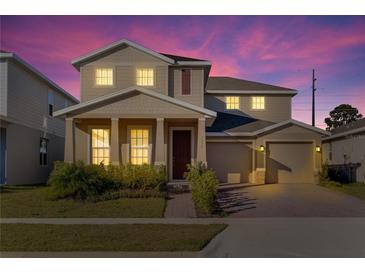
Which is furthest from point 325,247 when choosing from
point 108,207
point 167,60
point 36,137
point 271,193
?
point 36,137

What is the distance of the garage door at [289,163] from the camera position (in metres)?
20.6

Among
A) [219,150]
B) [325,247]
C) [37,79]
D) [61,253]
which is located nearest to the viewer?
[61,253]

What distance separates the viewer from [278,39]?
14.7m

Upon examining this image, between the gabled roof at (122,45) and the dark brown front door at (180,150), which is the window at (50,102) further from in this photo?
the dark brown front door at (180,150)

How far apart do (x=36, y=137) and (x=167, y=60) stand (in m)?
8.85

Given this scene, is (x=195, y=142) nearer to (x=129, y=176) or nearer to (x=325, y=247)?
(x=129, y=176)

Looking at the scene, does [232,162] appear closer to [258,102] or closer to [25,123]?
[258,102]

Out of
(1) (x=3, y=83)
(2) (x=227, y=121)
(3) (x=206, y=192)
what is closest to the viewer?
(3) (x=206, y=192)

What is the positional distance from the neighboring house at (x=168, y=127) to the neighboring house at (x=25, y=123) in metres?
3.15

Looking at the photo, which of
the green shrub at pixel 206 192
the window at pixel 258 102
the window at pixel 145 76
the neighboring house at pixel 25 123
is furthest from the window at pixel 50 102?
the green shrub at pixel 206 192

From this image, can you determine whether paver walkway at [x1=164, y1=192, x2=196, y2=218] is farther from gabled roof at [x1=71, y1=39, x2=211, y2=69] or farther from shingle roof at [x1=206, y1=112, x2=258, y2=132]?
gabled roof at [x1=71, y1=39, x2=211, y2=69]

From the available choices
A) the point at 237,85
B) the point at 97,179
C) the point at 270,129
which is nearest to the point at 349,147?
the point at 270,129

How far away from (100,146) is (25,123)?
4711 millimetres

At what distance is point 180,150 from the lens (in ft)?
61.4
